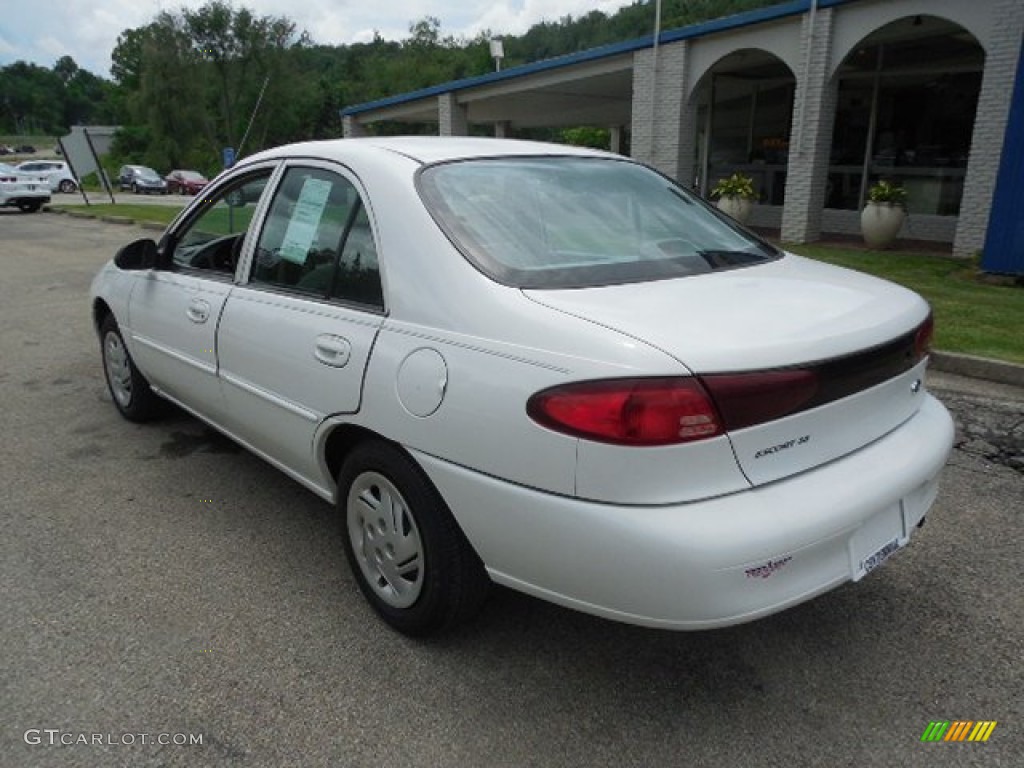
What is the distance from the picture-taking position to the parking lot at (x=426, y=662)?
2.22m

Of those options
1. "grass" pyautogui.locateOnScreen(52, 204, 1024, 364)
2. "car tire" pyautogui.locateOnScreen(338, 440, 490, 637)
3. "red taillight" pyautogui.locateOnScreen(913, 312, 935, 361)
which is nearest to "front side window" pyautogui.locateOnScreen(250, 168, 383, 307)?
"car tire" pyautogui.locateOnScreen(338, 440, 490, 637)

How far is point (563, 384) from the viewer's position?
2018mm

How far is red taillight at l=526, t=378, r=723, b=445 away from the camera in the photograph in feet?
6.38

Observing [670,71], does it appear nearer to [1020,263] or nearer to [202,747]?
[1020,263]

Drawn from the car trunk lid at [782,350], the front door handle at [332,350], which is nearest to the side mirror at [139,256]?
the front door handle at [332,350]

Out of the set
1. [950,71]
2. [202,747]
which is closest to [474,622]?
[202,747]

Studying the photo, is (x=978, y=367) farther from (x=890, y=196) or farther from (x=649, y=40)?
(x=649, y=40)

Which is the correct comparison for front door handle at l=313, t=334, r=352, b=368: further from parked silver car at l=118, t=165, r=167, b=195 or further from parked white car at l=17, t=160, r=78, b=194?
parked silver car at l=118, t=165, r=167, b=195

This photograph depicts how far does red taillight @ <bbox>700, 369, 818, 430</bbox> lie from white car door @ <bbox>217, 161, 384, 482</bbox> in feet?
3.75

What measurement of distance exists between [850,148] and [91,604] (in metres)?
15.5

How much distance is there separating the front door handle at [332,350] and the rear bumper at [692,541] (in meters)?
0.52

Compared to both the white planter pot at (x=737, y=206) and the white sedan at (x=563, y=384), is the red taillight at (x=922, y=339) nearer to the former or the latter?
the white sedan at (x=563, y=384)

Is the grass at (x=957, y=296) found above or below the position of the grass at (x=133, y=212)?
above

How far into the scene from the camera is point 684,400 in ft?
6.38
